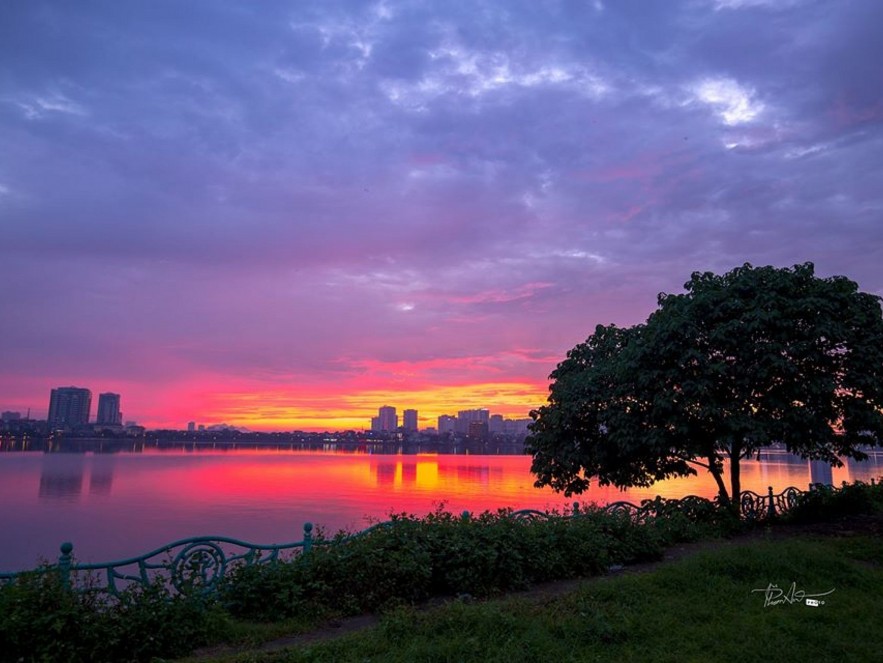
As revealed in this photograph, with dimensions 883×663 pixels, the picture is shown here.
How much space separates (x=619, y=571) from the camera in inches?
458

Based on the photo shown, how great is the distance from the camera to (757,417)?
15977 millimetres

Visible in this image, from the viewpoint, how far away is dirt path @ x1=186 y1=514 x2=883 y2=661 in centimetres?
768

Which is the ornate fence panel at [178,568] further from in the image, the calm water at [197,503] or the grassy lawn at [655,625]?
the calm water at [197,503]

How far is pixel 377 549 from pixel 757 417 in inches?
441

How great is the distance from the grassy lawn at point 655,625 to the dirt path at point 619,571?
0.65 meters

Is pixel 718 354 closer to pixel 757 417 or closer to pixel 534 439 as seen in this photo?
pixel 757 417

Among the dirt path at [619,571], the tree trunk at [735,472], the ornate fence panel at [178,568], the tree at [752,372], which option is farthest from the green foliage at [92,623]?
the tree trunk at [735,472]

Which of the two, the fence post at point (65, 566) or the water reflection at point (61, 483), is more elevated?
the fence post at point (65, 566)

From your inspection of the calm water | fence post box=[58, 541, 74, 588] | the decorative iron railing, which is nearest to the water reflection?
the calm water

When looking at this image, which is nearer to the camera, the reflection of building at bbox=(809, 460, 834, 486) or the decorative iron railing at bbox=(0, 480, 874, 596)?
the decorative iron railing at bbox=(0, 480, 874, 596)

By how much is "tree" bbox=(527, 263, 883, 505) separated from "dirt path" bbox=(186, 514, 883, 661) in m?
1.87

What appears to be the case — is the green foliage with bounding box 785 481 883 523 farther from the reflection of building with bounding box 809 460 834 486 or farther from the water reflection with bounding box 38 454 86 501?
the water reflection with bounding box 38 454 86 501

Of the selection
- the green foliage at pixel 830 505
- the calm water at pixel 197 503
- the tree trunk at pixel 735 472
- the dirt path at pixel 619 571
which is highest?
the tree trunk at pixel 735 472

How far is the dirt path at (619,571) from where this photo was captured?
302 inches
